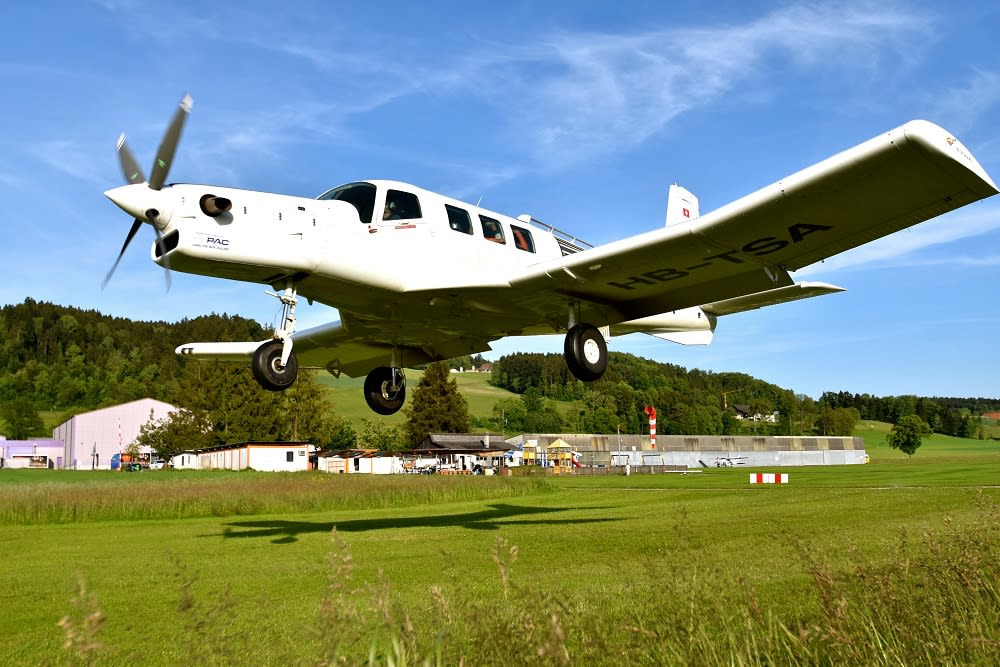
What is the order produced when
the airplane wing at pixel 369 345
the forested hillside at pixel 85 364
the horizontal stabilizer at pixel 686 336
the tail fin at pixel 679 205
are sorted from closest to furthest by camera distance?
1. the airplane wing at pixel 369 345
2. the horizontal stabilizer at pixel 686 336
3. the tail fin at pixel 679 205
4. the forested hillside at pixel 85 364

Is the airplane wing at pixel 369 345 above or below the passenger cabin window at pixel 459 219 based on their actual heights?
below

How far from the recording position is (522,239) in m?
15.8

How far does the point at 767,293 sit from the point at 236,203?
36.3 feet

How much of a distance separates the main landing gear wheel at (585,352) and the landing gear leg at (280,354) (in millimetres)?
5274

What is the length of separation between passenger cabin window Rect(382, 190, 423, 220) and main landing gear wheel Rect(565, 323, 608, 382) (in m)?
3.90

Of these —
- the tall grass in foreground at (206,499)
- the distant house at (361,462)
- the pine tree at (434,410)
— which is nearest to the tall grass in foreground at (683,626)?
the tall grass in foreground at (206,499)

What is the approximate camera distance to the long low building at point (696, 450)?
379 feet

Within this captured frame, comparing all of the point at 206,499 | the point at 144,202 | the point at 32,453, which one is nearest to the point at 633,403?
the point at 32,453

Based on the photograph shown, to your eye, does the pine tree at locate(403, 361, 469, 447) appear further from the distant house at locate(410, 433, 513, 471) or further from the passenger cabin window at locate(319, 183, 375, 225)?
the passenger cabin window at locate(319, 183, 375, 225)

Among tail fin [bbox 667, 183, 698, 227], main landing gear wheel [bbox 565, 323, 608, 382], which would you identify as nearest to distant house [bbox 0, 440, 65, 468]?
tail fin [bbox 667, 183, 698, 227]

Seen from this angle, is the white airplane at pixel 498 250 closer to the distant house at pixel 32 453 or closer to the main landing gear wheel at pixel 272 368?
the main landing gear wheel at pixel 272 368

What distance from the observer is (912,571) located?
730cm

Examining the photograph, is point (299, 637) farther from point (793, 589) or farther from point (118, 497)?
point (118, 497)

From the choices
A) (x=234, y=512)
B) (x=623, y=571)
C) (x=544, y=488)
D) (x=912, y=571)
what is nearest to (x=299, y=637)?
(x=623, y=571)
